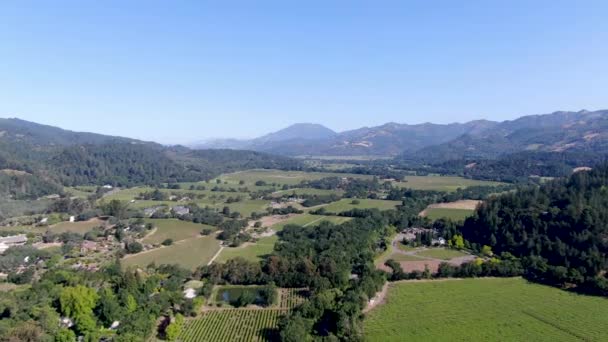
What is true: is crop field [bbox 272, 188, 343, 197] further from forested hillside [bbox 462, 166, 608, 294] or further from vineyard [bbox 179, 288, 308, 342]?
vineyard [bbox 179, 288, 308, 342]

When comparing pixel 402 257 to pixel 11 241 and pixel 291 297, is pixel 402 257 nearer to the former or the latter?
pixel 291 297

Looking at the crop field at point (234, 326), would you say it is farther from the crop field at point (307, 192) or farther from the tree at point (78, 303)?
the crop field at point (307, 192)

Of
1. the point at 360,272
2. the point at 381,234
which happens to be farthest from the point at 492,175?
the point at 360,272

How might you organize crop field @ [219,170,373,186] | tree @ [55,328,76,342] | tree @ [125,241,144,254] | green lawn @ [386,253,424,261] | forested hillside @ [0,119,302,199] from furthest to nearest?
1. crop field @ [219,170,373,186]
2. forested hillside @ [0,119,302,199]
3. tree @ [125,241,144,254]
4. green lawn @ [386,253,424,261]
5. tree @ [55,328,76,342]

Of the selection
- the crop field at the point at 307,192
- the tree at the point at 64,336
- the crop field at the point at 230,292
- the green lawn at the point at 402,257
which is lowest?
the crop field at the point at 307,192

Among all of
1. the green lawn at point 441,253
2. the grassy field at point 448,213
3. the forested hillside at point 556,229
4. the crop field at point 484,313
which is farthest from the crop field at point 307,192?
the crop field at point 484,313

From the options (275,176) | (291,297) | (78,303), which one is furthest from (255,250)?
(275,176)

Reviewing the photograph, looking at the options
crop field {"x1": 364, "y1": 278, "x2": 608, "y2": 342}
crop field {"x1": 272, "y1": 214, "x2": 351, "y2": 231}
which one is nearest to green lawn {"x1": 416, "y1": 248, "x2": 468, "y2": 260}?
crop field {"x1": 364, "y1": 278, "x2": 608, "y2": 342}
